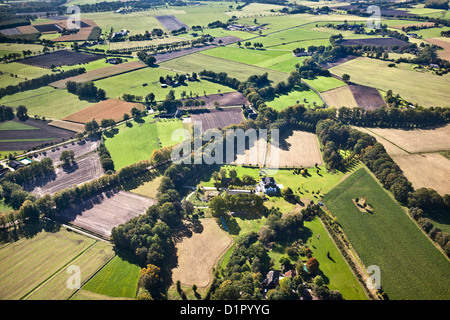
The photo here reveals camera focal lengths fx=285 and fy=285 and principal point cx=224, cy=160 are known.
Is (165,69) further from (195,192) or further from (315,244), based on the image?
(315,244)

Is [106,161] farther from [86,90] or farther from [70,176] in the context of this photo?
[86,90]

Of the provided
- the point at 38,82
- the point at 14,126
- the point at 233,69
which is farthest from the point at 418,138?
the point at 38,82

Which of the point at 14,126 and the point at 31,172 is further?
the point at 14,126

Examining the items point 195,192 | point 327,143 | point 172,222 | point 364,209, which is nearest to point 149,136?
point 195,192

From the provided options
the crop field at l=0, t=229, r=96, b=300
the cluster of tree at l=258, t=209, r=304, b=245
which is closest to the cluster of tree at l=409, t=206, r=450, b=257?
the cluster of tree at l=258, t=209, r=304, b=245

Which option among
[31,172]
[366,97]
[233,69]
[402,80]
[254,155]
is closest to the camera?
[31,172]
